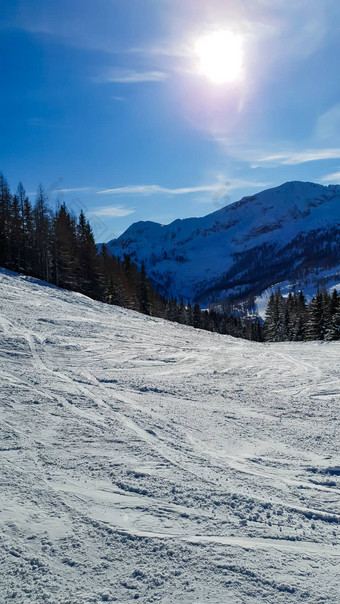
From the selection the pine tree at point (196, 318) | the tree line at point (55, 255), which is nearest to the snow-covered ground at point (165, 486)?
the tree line at point (55, 255)

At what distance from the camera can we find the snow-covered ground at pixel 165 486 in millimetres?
3953

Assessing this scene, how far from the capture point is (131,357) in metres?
14.9

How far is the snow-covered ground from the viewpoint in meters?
3.95

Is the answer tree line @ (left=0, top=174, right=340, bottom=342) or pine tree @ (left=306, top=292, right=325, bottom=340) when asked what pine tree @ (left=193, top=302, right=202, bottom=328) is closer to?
tree line @ (left=0, top=174, right=340, bottom=342)

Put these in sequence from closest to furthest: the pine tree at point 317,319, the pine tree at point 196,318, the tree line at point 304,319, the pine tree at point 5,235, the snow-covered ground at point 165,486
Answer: the snow-covered ground at point 165,486 → the pine tree at point 5,235 → the tree line at point 304,319 → the pine tree at point 317,319 → the pine tree at point 196,318

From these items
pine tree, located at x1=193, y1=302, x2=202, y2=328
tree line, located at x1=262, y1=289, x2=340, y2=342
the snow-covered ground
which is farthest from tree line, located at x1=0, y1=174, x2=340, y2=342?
the snow-covered ground

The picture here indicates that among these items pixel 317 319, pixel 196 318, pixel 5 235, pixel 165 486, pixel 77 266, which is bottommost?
pixel 165 486

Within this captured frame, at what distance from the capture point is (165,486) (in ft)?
18.7

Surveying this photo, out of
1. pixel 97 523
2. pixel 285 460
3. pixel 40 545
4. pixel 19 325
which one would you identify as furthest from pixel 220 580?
pixel 19 325

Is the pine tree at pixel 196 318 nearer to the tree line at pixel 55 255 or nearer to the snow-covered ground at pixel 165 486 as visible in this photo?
the tree line at pixel 55 255

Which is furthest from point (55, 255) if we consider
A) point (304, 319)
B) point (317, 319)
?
point (304, 319)

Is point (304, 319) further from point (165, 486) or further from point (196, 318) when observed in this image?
point (165, 486)

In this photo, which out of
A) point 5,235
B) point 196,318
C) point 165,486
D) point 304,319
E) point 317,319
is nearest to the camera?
point 165,486

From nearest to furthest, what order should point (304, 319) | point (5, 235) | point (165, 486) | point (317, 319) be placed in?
point (165, 486) → point (5, 235) → point (317, 319) → point (304, 319)
